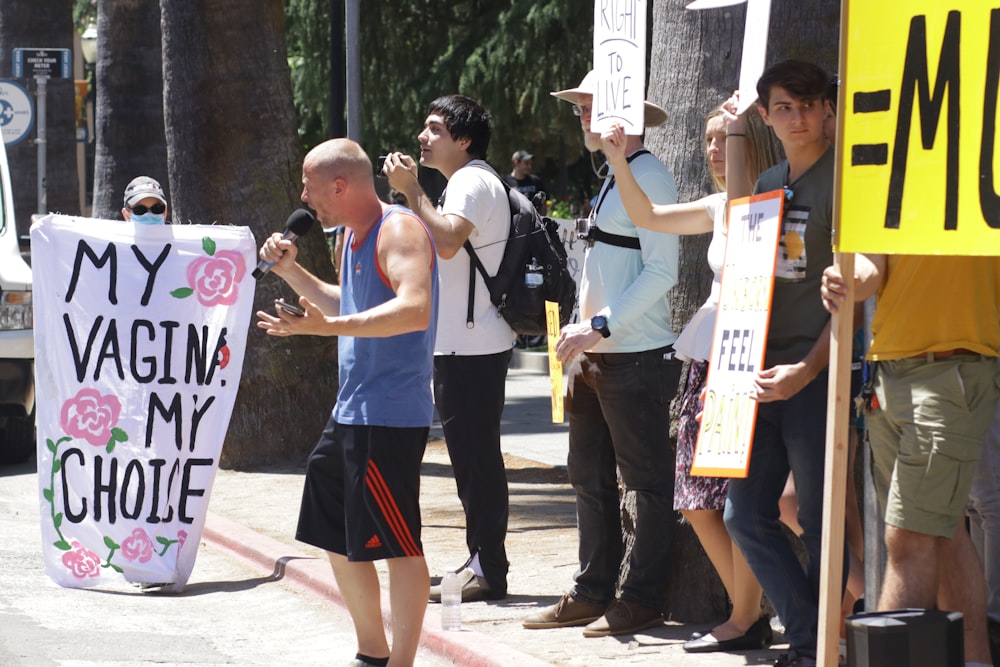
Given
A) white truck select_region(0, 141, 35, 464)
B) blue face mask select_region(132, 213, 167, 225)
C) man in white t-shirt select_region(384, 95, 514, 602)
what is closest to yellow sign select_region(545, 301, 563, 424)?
man in white t-shirt select_region(384, 95, 514, 602)

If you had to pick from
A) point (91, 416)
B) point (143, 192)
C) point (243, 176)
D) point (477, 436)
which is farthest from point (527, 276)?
point (243, 176)

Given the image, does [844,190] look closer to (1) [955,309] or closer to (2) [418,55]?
(1) [955,309]

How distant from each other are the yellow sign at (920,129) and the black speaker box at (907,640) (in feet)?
3.36

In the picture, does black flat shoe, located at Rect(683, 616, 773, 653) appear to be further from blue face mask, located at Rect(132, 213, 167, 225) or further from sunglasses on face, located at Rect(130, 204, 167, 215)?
sunglasses on face, located at Rect(130, 204, 167, 215)

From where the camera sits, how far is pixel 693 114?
6242 mm

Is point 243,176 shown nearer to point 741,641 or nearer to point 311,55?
point 741,641

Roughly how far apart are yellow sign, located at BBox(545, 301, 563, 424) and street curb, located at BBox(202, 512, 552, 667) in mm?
939

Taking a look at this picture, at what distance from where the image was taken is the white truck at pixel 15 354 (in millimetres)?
11258

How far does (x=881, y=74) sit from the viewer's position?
4176 millimetres

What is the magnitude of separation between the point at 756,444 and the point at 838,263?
0.94 m

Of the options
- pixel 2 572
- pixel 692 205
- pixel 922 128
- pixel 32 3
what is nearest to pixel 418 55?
pixel 32 3

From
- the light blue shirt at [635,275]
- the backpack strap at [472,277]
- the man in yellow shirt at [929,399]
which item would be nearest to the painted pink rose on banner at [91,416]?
the backpack strap at [472,277]

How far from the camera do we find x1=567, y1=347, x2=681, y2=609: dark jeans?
19.2 feet

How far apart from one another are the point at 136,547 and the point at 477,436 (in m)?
1.84
